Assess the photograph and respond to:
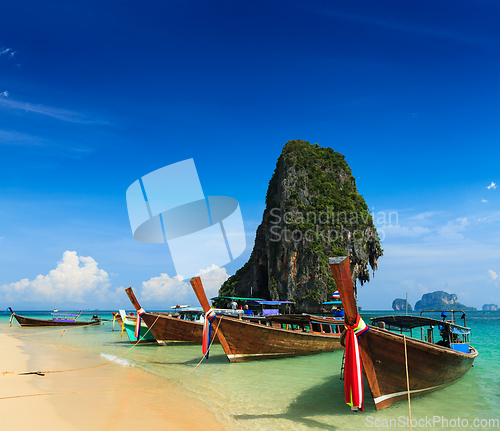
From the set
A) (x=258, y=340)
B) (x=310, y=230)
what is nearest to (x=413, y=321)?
(x=258, y=340)

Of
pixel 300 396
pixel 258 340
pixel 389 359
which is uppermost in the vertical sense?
pixel 389 359

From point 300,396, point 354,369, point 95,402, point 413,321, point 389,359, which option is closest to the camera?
point 354,369

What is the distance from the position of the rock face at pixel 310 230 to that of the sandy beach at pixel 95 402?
32796 mm

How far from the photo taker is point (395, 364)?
6164 millimetres

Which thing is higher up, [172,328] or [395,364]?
[395,364]

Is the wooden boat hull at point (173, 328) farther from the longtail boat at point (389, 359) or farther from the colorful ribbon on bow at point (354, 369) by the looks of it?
the colorful ribbon on bow at point (354, 369)

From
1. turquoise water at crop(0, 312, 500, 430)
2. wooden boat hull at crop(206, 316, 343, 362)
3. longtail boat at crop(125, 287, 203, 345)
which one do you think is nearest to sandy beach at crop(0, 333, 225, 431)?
turquoise water at crop(0, 312, 500, 430)

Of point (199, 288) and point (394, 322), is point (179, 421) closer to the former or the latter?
point (199, 288)

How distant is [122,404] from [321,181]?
4308 cm

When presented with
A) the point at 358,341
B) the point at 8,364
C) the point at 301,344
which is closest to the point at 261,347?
the point at 301,344

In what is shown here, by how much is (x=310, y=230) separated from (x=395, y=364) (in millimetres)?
36760

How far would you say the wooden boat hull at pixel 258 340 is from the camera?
11359 mm

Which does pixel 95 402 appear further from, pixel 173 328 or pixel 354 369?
pixel 173 328

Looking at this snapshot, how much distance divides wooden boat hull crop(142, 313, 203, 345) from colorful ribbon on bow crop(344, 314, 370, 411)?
11.8 metres
